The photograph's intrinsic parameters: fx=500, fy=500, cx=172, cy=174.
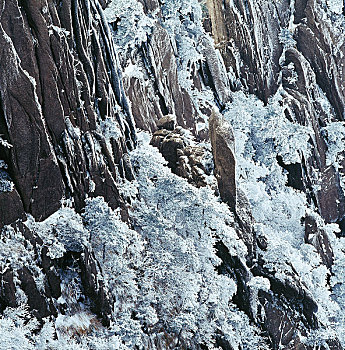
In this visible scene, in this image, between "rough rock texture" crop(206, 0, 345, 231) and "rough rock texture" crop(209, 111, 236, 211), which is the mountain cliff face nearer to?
"rough rock texture" crop(209, 111, 236, 211)

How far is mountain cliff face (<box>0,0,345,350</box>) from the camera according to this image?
19891mm

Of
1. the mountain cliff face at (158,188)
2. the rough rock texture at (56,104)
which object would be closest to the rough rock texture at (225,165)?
the mountain cliff face at (158,188)

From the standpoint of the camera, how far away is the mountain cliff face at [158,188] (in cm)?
1989

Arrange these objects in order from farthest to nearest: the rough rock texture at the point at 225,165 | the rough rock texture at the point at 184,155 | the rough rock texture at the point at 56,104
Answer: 1. the rough rock texture at the point at 225,165
2. the rough rock texture at the point at 184,155
3. the rough rock texture at the point at 56,104

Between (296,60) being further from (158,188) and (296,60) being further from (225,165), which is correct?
(158,188)

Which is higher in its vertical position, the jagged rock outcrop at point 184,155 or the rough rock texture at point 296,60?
the rough rock texture at point 296,60

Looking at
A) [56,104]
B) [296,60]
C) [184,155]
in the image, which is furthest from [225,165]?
[296,60]

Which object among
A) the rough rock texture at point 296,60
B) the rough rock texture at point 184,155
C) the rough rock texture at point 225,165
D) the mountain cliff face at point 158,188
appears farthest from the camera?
the rough rock texture at point 296,60

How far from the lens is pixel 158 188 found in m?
25.4

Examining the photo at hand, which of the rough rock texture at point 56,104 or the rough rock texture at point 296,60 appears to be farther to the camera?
the rough rock texture at point 296,60

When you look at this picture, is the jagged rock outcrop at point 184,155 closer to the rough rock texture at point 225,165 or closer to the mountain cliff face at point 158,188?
the mountain cliff face at point 158,188

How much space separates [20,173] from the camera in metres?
19.9

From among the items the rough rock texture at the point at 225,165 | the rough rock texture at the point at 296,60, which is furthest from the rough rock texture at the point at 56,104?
the rough rock texture at the point at 296,60

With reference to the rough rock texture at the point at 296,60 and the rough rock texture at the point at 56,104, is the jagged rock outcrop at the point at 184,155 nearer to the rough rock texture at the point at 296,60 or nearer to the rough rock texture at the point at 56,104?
the rough rock texture at the point at 56,104
